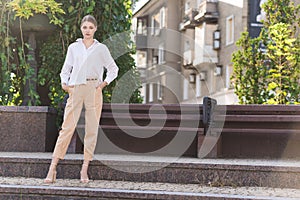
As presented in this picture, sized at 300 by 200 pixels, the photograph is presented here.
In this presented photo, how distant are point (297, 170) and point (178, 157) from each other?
1486 millimetres

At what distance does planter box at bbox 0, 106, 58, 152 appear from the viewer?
20.8 feet

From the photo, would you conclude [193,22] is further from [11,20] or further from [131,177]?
[131,177]

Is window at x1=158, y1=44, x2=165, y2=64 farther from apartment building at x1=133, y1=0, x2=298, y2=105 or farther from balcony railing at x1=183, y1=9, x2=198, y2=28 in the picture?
balcony railing at x1=183, y1=9, x2=198, y2=28

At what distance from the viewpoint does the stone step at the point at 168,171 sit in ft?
15.8

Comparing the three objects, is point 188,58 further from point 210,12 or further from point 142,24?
point 142,24

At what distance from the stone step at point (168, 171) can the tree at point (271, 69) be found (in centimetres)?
381

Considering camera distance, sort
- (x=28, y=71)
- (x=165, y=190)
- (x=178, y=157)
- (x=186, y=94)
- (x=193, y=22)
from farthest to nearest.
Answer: (x=186, y=94) → (x=193, y=22) → (x=28, y=71) → (x=178, y=157) → (x=165, y=190)

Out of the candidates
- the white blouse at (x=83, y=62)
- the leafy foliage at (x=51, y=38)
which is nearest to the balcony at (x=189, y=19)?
the leafy foliage at (x=51, y=38)

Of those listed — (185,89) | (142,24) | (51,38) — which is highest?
(142,24)

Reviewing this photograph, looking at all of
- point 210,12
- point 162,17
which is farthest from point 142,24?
point 210,12

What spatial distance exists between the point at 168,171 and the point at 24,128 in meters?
2.11

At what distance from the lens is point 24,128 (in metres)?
6.35

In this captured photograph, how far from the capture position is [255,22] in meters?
23.2

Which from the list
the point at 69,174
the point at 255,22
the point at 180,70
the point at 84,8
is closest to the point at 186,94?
the point at 180,70
